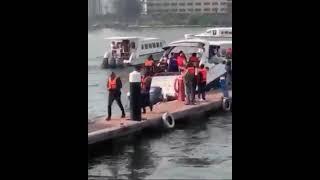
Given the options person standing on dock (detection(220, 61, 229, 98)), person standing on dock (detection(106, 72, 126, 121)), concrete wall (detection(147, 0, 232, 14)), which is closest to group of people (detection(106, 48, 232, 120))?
person standing on dock (detection(106, 72, 126, 121))

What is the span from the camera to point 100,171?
249cm

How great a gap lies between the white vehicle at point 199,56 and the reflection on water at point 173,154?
0.21 m

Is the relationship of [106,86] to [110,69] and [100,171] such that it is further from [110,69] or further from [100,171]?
[100,171]

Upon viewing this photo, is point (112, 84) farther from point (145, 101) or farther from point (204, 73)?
point (204, 73)

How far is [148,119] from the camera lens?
253cm

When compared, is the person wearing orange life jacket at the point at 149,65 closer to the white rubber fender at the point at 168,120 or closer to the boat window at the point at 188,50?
the boat window at the point at 188,50

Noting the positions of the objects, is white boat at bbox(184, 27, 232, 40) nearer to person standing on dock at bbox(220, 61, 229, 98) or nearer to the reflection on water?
person standing on dock at bbox(220, 61, 229, 98)

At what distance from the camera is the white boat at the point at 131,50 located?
99.3 inches

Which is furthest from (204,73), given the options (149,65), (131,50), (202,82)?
(131,50)

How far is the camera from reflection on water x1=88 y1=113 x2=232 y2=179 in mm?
2459
